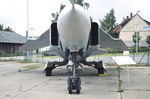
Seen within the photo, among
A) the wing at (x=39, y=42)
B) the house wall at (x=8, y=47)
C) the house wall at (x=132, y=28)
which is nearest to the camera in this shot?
the wing at (x=39, y=42)

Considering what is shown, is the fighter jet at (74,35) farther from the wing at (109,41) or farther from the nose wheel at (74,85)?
the wing at (109,41)

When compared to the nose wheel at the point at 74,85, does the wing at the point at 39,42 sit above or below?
above

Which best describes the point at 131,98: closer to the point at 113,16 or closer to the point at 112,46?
the point at 112,46

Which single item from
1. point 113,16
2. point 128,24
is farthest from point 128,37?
point 113,16

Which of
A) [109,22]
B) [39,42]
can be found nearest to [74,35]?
[39,42]

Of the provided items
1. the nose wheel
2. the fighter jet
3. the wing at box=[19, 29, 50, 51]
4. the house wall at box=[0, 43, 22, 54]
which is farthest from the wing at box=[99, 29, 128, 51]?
the house wall at box=[0, 43, 22, 54]

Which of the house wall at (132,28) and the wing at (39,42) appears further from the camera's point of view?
the house wall at (132,28)

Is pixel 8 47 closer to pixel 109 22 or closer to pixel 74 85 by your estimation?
pixel 109 22

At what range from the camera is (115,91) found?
911 centimetres

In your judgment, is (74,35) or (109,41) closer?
(74,35)

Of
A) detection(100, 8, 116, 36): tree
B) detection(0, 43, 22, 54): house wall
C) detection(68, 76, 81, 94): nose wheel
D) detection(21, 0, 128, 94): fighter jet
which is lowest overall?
detection(68, 76, 81, 94): nose wheel

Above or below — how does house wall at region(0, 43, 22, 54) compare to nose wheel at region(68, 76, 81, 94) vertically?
above

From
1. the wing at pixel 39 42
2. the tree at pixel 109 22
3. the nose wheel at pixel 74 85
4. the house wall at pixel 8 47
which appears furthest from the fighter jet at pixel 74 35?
the tree at pixel 109 22

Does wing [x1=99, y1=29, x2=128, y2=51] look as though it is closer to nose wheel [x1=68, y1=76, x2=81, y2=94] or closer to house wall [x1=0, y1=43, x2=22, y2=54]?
nose wheel [x1=68, y1=76, x2=81, y2=94]
